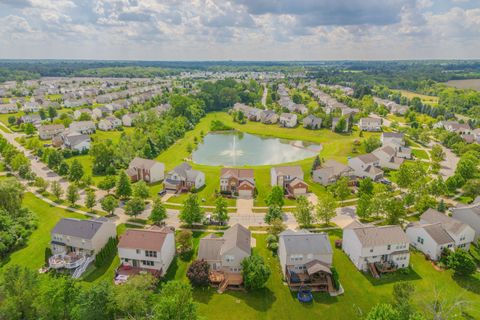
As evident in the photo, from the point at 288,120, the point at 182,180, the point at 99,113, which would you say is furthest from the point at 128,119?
the point at 182,180

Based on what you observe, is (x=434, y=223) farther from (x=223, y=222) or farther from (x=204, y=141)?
(x=204, y=141)

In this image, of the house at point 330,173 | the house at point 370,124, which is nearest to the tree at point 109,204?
the house at point 330,173

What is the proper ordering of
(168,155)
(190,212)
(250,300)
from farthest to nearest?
(168,155) → (190,212) → (250,300)

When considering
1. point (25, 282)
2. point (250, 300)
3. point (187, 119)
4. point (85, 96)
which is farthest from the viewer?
point (85, 96)

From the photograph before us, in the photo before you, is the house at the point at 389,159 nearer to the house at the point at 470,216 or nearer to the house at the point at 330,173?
the house at the point at 330,173

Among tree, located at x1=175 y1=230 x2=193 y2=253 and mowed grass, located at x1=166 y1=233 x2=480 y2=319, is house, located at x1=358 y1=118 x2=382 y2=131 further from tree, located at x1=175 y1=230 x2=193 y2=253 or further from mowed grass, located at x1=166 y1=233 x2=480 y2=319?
tree, located at x1=175 y1=230 x2=193 y2=253

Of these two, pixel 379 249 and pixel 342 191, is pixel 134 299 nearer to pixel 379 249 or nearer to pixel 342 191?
pixel 379 249

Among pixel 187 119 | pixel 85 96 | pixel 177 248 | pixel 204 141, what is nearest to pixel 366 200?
pixel 177 248

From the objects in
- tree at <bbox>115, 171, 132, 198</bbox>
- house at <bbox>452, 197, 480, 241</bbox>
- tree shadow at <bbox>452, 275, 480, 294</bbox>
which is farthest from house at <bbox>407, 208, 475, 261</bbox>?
tree at <bbox>115, 171, 132, 198</bbox>
